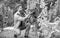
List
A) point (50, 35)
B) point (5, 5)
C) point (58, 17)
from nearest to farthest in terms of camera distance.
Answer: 1. point (50, 35)
2. point (58, 17)
3. point (5, 5)

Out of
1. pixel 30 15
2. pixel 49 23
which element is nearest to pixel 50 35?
pixel 49 23

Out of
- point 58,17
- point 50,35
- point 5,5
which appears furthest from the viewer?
point 5,5

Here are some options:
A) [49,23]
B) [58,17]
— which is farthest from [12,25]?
[58,17]

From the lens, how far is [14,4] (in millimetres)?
2848

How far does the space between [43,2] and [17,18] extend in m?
0.63

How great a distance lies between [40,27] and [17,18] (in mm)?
478

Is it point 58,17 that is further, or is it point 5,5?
point 5,5

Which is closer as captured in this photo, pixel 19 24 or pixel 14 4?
pixel 19 24

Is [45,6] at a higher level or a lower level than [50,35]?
higher

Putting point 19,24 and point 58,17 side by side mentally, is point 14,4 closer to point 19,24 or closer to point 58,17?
point 19,24

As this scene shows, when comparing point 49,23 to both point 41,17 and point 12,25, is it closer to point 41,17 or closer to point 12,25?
point 41,17

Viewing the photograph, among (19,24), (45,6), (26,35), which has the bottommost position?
(26,35)

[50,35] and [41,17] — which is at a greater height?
[41,17]

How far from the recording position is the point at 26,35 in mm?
2426
